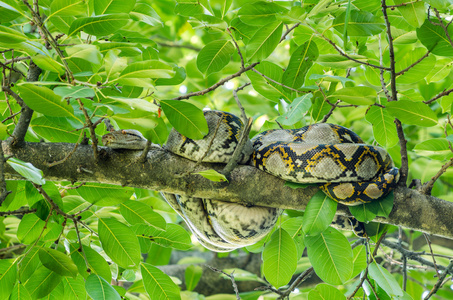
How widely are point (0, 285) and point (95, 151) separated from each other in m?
1.04

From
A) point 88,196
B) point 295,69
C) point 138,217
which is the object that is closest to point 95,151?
point 88,196

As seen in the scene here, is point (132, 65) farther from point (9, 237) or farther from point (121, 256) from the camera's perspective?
point (9, 237)

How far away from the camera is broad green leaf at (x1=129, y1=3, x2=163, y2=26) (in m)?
2.56

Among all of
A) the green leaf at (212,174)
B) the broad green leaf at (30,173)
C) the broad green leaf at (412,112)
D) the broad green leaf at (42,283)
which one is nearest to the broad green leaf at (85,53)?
the broad green leaf at (30,173)

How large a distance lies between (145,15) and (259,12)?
780 mm

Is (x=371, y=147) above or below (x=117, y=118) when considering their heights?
below

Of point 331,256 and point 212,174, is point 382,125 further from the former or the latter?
point 212,174

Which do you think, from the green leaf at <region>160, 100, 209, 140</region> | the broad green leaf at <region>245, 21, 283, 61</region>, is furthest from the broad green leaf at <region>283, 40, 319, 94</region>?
the green leaf at <region>160, 100, 209, 140</region>

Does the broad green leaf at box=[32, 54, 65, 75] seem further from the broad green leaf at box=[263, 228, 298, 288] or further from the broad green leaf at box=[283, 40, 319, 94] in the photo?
the broad green leaf at box=[263, 228, 298, 288]

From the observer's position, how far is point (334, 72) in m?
3.63

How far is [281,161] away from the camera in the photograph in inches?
108

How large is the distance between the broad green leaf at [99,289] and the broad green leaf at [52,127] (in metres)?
1.08

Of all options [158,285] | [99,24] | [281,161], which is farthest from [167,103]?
[158,285]

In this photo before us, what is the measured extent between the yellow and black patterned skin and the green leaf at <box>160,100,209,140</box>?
2.21 ft
